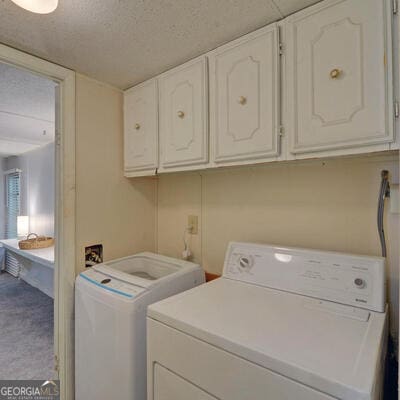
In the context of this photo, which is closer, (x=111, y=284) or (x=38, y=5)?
(x=38, y=5)

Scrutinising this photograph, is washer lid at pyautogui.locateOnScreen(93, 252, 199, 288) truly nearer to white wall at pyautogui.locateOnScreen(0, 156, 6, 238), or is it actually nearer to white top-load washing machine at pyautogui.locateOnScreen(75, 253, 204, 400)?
white top-load washing machine at pyautogui.locateOnScreen(75, 253, 204, 400)

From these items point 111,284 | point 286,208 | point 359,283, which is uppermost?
point 286,208

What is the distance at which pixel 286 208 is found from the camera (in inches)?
56.7

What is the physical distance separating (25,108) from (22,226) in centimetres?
259

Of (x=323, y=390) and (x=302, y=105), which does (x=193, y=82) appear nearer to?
(x=302, y=105)

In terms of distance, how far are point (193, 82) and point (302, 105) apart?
0.65m

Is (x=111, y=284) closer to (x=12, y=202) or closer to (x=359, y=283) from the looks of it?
(x=359, y=283)

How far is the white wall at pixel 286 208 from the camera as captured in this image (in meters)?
1.17

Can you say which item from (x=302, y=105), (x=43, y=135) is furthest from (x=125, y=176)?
(x=43, y=135)

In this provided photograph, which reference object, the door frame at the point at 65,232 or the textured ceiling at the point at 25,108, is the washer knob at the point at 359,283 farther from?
the textured ceiling at the point at 25,108

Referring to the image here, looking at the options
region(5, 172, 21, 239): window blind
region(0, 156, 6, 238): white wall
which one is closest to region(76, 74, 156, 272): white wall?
region(5, 172, 21, 239): window blind

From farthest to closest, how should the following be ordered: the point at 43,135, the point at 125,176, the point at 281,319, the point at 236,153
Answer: the point at 43,135 < the point at 125,176 < the point at 236,153 < the point at 281,319

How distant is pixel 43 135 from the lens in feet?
10.7

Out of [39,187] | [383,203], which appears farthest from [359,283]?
[39,187]
